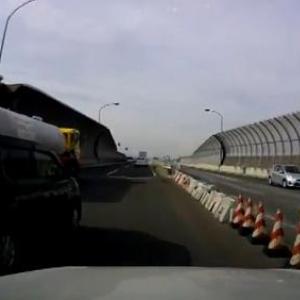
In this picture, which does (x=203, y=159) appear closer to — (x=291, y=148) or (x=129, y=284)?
(x=291, y=148)

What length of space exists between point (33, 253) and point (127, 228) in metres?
4.47

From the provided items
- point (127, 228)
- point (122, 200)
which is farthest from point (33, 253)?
point (122, 200)

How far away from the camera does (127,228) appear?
14812 millimetres

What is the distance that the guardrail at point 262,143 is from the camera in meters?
55.8

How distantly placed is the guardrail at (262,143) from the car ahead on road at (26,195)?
3972 cm

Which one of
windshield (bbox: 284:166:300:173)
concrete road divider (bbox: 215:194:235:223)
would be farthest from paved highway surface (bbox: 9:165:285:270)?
windshield (bbox: 284:166:300:173)

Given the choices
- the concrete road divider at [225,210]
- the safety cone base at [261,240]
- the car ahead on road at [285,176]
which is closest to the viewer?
the safety cone base at [261,240]

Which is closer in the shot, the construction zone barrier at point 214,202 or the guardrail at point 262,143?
the construction zone barrier at point 214,202

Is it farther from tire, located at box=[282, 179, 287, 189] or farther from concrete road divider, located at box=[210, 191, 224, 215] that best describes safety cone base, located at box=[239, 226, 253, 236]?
tire, located at box=[282, 179, 287, 189]

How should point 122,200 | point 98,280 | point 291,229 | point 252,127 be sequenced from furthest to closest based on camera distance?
point 252,127 → point 122,200 → point 291,229 → point 98,280

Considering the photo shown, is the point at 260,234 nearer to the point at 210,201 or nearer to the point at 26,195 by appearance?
the point at 26,195

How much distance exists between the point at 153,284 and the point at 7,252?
202 inches

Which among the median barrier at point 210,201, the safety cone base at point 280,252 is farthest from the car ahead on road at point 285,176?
the safety cone base at point 280,252

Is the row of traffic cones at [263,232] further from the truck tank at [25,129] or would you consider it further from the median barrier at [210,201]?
the truck tank at [25,129]
